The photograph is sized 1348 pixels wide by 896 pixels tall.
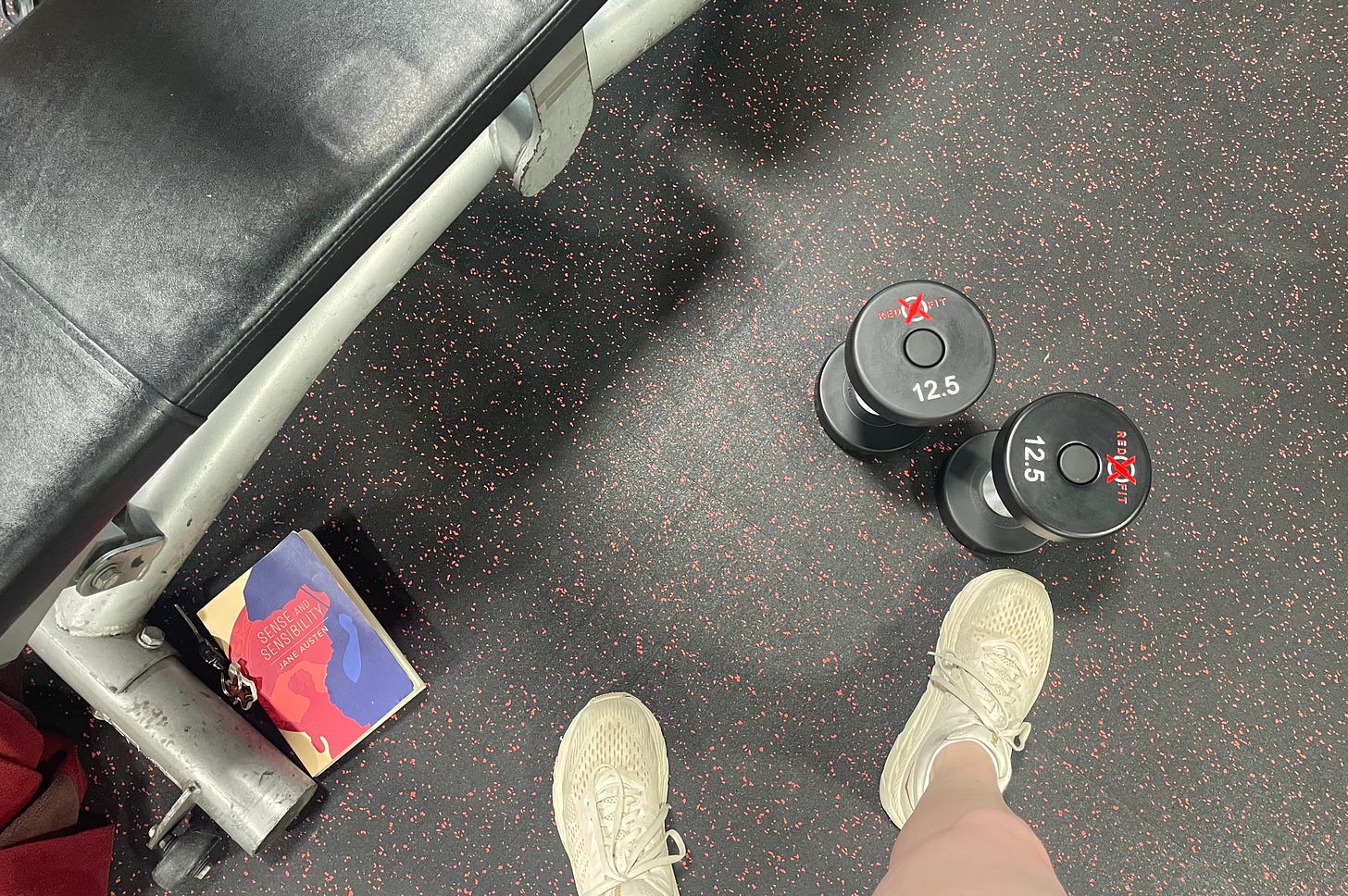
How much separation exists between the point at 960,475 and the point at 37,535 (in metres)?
0.85

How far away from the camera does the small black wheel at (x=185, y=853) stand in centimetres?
85

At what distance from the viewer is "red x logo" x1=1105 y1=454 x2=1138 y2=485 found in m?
0.79

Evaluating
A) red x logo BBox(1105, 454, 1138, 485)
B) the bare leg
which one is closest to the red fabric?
the bare leg

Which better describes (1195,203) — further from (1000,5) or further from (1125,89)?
(1000,5)

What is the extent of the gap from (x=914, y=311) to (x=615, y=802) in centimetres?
61

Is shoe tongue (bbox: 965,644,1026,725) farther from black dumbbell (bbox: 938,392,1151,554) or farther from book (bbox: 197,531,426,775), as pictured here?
book (bbox: 197,531,426,775)

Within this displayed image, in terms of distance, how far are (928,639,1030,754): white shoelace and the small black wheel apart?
806 mm

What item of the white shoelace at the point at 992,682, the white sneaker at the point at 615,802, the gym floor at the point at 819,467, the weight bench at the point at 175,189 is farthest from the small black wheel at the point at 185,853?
the white shoelace at the point at 992,682

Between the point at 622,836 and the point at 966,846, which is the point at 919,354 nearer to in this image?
the point at 966,846

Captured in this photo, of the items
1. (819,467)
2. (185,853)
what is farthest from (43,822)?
(819,467)

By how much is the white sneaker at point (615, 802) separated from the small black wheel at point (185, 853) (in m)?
0.36

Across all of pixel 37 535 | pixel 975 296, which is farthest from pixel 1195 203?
pixel 37 535

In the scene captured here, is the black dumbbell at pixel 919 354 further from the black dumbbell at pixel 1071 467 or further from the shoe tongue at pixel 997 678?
the shoe tongue at pixel 997 678

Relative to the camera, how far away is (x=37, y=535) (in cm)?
46
